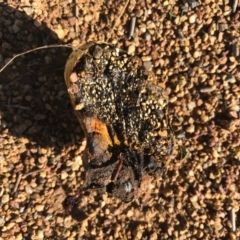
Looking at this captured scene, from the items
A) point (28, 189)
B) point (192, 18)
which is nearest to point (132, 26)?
point (192, 18)

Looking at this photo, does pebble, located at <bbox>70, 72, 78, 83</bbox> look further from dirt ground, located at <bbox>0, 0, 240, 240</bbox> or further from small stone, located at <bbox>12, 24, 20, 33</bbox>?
small stone, located at <bbox>12, 24, 20, 33</bbox>

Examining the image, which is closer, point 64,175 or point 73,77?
point 73,77

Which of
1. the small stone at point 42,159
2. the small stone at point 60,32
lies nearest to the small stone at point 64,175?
the small stone at point 42,159

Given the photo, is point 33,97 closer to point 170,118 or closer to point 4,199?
point 4,199

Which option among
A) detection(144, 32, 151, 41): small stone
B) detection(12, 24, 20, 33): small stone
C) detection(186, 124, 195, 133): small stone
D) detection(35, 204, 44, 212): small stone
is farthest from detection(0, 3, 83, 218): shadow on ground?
detection(186, 124, 195, 133): small stone

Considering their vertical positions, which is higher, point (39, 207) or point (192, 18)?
point (192, 18)

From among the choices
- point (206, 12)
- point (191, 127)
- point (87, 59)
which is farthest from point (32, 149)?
point (206, 12)

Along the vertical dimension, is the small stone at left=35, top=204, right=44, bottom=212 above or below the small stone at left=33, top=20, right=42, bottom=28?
below

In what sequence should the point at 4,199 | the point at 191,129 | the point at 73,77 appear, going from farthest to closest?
1. the point at 191,129
2. the point at 4,199
3. the point at 73,77

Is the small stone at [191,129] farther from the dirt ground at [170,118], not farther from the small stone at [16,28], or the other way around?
the small stone at [16,28]

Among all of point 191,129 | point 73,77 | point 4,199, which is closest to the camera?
point 73,77
